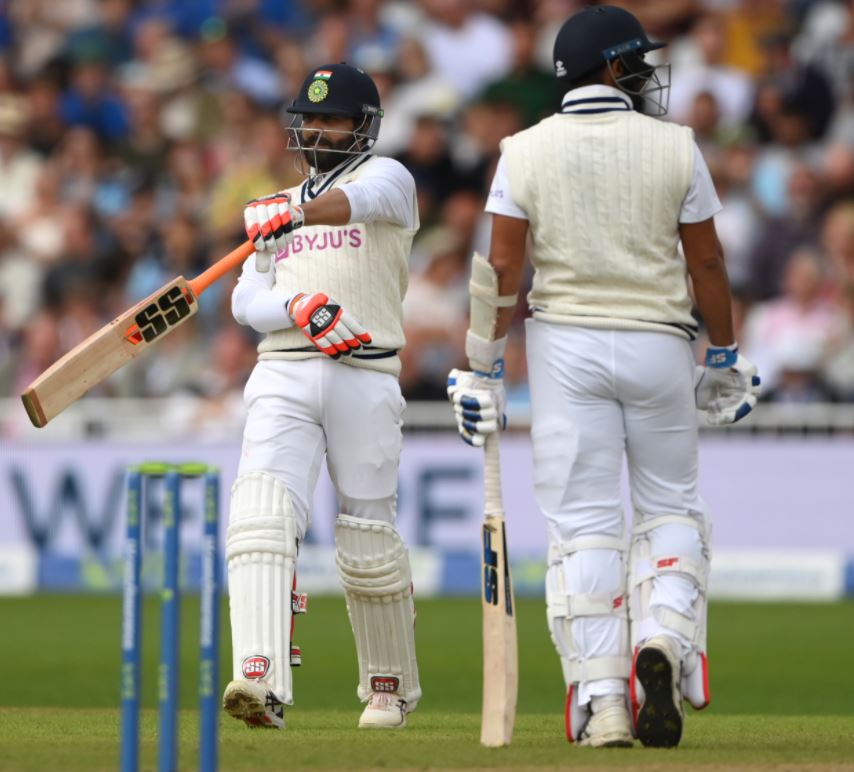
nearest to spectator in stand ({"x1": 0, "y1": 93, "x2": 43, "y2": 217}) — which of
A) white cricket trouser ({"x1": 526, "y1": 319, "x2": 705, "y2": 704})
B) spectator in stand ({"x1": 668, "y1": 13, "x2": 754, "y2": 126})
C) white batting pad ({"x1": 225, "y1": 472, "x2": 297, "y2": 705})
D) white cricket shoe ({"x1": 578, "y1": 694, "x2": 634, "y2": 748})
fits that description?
spectator in stand ({"x1": 668, "y1": 13, "x2": 754, "y2": 126})

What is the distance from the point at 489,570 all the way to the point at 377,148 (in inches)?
358

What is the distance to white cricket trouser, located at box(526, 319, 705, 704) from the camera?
5266mm

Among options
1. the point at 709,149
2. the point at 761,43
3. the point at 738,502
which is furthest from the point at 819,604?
the point at 761,43

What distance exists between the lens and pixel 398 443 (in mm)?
6082

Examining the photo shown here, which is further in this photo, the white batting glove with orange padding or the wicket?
the white batting glove with orange padding

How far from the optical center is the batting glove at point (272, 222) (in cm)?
553

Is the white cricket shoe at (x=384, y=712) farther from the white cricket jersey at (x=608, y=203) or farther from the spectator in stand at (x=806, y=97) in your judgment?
the spectator in stand at (x=806, y=97)

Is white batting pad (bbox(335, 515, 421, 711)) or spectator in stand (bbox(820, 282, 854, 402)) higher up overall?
spectator in stand (bbox(820, 282, 854, 402))

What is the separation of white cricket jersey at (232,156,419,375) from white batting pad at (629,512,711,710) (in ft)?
3.53

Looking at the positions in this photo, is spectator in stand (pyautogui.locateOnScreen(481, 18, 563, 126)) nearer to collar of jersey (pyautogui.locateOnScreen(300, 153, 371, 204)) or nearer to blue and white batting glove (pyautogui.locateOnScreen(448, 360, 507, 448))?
collar of jersey (pyautogui.locateOnScreen(300, 153, 371, 204))

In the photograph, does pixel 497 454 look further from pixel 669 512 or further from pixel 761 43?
pixel 761 43

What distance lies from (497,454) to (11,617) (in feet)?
21.9

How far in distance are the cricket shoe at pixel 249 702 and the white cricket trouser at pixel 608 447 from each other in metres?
0.92

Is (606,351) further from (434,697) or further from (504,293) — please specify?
(434,697)
